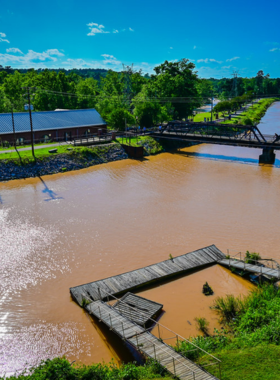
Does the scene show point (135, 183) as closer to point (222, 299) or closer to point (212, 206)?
point (212, 206)

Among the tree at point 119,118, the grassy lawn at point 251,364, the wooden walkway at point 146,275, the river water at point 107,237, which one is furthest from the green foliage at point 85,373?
the tree at point 119,118

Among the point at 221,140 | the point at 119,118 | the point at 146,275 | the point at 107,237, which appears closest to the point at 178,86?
the point at 119,118

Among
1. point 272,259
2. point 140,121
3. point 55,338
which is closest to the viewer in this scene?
point 55,338

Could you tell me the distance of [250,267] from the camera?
1809 centimetres

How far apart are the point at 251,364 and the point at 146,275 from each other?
7998 mm

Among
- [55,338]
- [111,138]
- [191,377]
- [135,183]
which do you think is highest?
[111,138]

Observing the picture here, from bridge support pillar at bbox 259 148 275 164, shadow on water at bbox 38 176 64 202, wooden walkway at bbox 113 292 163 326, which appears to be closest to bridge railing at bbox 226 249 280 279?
wooden walkway at bbox 113 292 163 326

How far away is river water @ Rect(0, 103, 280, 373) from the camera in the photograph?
14453 mm

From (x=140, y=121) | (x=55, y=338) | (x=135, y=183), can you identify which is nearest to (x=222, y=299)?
(x=55, y=338)

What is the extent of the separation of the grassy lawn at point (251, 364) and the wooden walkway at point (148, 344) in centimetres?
61

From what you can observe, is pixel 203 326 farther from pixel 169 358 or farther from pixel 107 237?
pixel 107 237

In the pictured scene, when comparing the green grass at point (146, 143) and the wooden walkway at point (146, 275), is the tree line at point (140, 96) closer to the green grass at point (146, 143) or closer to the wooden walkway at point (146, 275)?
the green grass at point (146, 143)

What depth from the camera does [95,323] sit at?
14781 mm

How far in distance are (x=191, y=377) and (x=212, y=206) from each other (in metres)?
18.4
